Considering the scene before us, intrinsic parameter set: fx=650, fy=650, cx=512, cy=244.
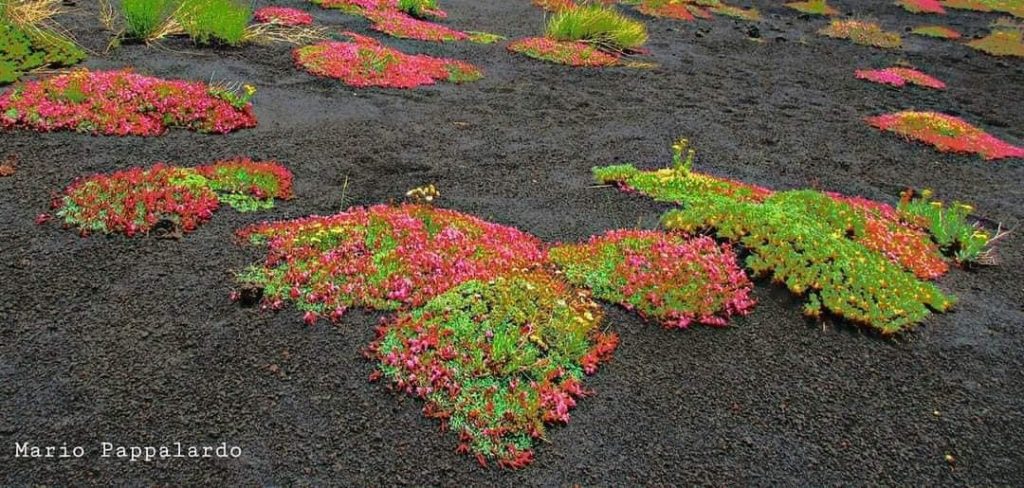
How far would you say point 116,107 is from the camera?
10414 mm

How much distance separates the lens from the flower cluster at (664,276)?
7055 millimetres

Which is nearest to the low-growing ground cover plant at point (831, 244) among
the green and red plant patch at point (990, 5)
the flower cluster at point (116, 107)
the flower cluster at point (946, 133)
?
the flower cluster at point (946, 133)

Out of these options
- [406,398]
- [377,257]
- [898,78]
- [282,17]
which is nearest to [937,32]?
[898,78]

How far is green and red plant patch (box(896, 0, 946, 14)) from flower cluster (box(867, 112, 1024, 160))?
72.2 ft

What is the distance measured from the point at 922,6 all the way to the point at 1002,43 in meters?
9.28

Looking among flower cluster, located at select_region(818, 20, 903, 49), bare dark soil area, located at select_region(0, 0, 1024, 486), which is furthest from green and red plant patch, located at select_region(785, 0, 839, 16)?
bare dark soil area, located at select_region(0, 0, 1024, 486)

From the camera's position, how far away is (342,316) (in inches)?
255

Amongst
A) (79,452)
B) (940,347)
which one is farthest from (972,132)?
(79,452)

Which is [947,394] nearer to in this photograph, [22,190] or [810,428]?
[810,428]

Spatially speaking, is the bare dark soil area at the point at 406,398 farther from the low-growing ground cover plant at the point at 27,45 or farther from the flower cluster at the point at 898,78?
the flower cluster at the point at 898,78

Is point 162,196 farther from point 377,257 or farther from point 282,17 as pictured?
point 282,17

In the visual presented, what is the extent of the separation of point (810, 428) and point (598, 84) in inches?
496

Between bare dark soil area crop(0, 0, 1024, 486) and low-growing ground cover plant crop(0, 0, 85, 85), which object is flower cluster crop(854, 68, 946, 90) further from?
low-growing ground cover plant crop(0, 0, 85, 85)

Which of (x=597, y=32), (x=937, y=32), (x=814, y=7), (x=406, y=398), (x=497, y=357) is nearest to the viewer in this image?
(x=406, y=398)
